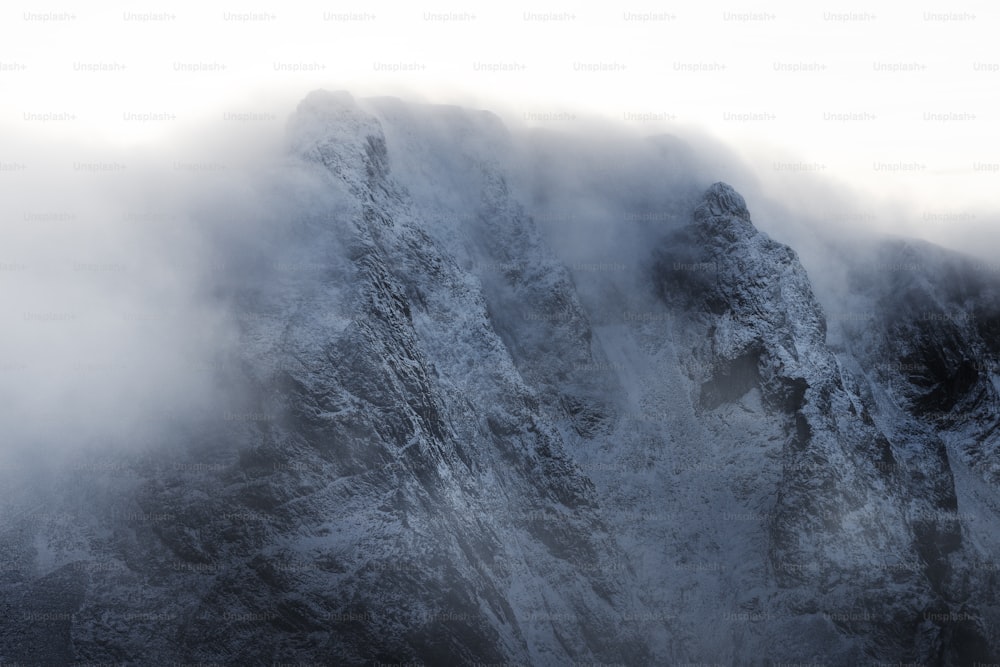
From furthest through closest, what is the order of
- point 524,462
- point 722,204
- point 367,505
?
1. point 722,204
2. point 524,462
3. point 367,505

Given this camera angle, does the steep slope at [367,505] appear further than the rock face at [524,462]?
No

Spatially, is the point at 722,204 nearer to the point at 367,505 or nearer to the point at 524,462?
the point at 524,462

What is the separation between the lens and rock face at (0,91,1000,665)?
78.7m

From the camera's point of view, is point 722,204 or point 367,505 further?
point 722,204

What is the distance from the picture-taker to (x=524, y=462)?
10112 centimetres

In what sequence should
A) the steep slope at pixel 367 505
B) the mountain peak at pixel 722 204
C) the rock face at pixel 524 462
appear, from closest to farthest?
the steep slope at pixel 367 505, the rock face at pixel 524 462, the mountain peak at pixel 722 204

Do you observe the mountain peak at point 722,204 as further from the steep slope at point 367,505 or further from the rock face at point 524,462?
the steep slope at point 367,505

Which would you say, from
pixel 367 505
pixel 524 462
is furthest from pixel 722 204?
pixel 367 505

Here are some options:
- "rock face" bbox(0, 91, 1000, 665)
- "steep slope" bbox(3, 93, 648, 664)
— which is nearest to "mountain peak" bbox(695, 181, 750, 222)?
"rock face" bbox(0, 91, 1000, 665)

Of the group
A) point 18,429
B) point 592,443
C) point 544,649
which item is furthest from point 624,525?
point 18,429

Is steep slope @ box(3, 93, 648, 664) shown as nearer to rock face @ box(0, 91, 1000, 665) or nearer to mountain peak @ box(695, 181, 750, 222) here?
rock face @ box(0, 91, 1000, 665)

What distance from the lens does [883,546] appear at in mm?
99812

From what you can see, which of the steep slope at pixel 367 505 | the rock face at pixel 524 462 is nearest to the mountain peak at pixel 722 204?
the rock face at pixel 524 462

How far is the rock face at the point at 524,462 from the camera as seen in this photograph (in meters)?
78.7
